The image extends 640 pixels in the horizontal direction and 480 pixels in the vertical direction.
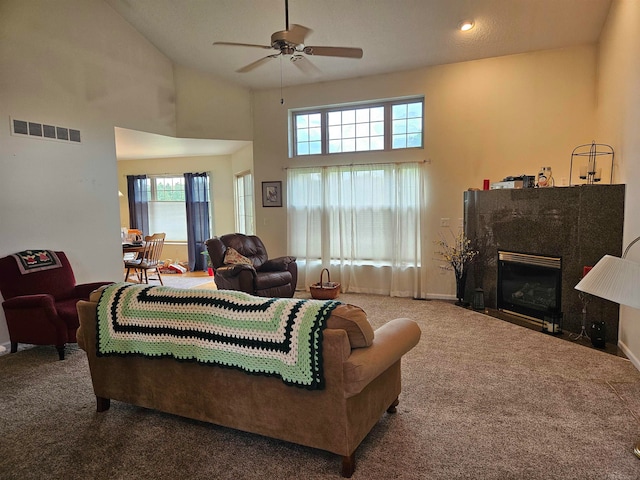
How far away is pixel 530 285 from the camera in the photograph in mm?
4574

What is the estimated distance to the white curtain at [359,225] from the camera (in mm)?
5738

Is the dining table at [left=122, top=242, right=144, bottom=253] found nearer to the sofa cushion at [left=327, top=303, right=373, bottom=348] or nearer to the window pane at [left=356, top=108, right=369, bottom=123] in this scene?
the window pane at [left=356, top=108, right=369, bottom=123]

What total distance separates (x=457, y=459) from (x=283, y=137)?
527 centimetres

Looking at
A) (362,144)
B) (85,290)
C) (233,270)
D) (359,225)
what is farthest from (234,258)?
(362,144)

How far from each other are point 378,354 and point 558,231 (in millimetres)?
3223

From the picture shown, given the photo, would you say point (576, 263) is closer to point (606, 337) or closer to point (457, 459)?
point (606, 337)

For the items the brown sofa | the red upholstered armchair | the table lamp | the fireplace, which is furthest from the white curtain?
the table lamp

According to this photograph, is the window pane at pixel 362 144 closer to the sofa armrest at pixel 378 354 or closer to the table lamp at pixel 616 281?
the sofa armrest at pixel 378 354

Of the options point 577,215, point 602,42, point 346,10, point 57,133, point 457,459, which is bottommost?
point 457,459

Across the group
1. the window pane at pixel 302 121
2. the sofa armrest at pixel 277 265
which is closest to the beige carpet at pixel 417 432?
the sofa armrest at pixel 277 265

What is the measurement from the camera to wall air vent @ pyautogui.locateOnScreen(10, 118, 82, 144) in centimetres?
405

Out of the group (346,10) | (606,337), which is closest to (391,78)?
(346,10)

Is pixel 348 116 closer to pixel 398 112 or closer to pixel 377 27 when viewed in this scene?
pixel 398 112

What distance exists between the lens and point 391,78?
18.8 ft
